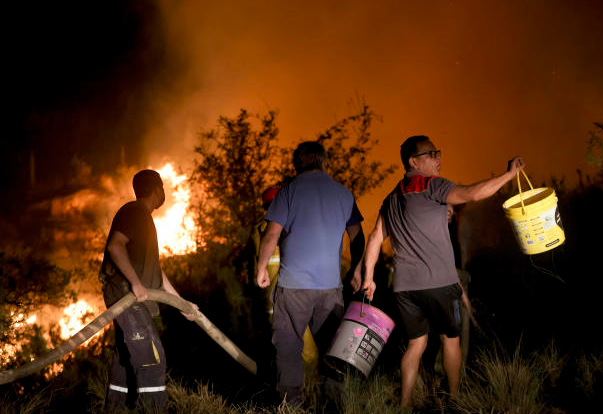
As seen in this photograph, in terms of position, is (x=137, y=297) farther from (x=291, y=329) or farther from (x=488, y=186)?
(x=488, y=186)

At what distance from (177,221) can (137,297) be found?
6.37 metres

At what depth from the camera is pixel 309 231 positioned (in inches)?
171

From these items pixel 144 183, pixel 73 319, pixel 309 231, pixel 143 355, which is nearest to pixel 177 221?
pixel 73 319

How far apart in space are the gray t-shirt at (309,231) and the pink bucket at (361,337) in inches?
11.3

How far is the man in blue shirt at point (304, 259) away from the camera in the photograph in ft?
14.0

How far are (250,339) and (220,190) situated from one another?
3266mm

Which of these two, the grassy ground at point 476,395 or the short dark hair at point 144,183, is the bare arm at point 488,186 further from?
the short dark hair at point 144,183

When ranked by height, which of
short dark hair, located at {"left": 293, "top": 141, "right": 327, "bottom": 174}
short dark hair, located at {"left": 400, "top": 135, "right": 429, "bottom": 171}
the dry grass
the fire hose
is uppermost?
short dark hair, located at {"left": 293, "top": 141, "right": 327, "bottom": 174}

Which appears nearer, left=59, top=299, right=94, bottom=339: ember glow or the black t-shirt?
the black t-shirt

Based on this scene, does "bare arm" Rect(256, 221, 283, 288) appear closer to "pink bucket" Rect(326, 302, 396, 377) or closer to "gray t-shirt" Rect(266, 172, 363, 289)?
"gray t-shirt" Rect(266, 172, 363, 289)

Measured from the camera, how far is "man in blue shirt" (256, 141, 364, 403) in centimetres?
428

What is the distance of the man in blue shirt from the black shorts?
0.51m

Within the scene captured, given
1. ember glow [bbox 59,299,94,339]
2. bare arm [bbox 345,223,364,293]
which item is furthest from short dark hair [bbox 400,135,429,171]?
ember glow [bbox 59,299,94,339]

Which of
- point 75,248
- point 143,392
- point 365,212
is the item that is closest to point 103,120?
point 75,248
